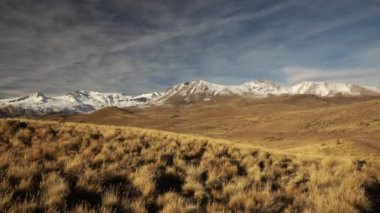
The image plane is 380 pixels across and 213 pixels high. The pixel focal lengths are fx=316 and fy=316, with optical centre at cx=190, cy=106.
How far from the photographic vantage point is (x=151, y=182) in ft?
26.9

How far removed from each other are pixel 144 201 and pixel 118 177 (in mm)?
1910

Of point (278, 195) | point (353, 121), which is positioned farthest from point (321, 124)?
point (278, 195)

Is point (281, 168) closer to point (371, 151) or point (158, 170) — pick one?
point (158, 170)

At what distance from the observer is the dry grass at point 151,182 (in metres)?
6.61

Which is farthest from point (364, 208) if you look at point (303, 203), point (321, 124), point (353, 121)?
point (321, 124)

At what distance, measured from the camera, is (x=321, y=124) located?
6250 cm

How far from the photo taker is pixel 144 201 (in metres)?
6.87

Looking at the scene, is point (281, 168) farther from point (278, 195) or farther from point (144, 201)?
point (144, 201)

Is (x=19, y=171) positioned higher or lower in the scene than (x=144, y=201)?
higher

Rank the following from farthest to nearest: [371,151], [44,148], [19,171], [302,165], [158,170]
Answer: [371,151] < [302,165] < [44,148] < [158,170] < [19,171]

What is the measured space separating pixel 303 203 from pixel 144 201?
4101 millimetres

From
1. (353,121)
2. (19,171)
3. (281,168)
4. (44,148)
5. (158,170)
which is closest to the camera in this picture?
(19,171)

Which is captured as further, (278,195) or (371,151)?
(371,151)

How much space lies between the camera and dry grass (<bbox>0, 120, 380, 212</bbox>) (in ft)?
21.7
